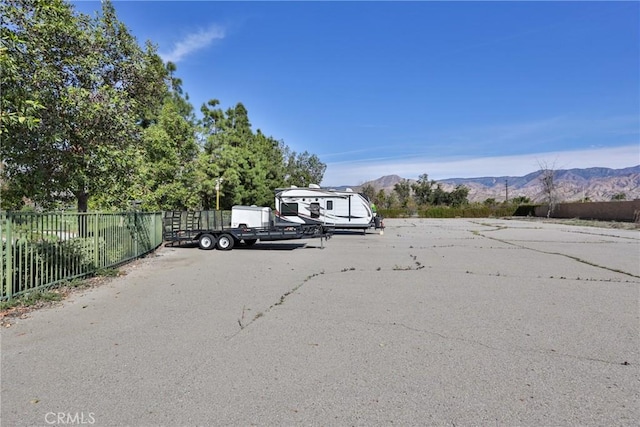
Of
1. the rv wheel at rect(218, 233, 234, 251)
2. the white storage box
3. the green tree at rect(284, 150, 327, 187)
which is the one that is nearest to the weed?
the rv wheel at rect(218, 233, 234, 251)

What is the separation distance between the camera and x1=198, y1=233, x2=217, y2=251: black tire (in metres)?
15.6

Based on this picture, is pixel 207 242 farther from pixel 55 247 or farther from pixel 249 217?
pixel 55 247

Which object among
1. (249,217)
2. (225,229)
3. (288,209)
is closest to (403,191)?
(288,209)

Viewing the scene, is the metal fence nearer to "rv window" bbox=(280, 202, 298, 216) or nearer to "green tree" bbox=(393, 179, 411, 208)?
"rv window" bbox=(280, 202, 298, 216)

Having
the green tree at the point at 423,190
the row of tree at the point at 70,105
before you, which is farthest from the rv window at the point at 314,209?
the green tree at the point at 423,190

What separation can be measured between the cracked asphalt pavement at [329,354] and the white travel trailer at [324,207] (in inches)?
575

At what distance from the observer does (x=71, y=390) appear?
11.6ft

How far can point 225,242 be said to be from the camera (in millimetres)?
15555

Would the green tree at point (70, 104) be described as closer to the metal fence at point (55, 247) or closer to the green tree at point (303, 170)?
the metal fence at point (55, 247)

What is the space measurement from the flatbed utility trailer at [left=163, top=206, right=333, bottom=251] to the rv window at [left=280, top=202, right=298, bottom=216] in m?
6.22

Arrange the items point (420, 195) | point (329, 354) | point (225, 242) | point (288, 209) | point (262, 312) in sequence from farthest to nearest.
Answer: point (420, 195) → point (288, 209) → point (225, 242) → point (262, 312) → point (329, 354)

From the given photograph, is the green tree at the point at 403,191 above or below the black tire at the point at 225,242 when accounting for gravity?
above

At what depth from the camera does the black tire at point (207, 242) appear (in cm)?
1563

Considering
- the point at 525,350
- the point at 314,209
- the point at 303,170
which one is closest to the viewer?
the point at 525,350
